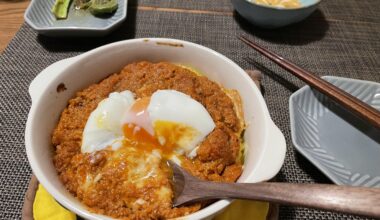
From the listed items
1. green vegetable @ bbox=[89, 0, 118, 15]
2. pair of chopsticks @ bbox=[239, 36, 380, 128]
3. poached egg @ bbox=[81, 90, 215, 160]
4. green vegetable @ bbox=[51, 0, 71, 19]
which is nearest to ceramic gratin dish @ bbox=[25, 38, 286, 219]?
poached egg @ bbox=[81, 90, 215, 160]

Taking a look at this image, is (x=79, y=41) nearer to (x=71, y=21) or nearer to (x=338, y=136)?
(x=71, y=21)

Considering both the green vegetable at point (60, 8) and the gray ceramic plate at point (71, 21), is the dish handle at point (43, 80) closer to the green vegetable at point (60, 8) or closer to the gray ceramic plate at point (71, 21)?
the gray ceramic plate at point (71, 21)

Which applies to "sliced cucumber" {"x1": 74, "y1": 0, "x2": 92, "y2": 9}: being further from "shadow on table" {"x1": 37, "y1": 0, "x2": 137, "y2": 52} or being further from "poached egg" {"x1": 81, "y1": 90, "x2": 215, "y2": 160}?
"poached egg" {"x1": 81, "y1": 90, "x2": 215, "y2": 160}

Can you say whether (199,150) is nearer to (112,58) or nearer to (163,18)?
(112,58)

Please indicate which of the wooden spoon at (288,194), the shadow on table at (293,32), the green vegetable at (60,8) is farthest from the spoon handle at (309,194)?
the green vegetable at (60,8)

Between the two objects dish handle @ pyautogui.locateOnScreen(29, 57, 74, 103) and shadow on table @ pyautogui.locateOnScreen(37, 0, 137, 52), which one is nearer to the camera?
dish handle @ pyautogui.locateOnScreen(29, 57, 74, 103)

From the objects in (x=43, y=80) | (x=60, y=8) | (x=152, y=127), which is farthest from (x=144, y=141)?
(x=60, y=8)

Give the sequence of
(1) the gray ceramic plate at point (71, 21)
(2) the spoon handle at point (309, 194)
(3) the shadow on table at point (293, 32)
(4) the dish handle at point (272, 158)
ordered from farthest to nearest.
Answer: (3) the shadow on table at point (293, 32)
(1) the gray ceramic plate at point (71, 21)
(4) the dish handle at point (272, 158)
(2) the spoon handle at point (309, 194)
